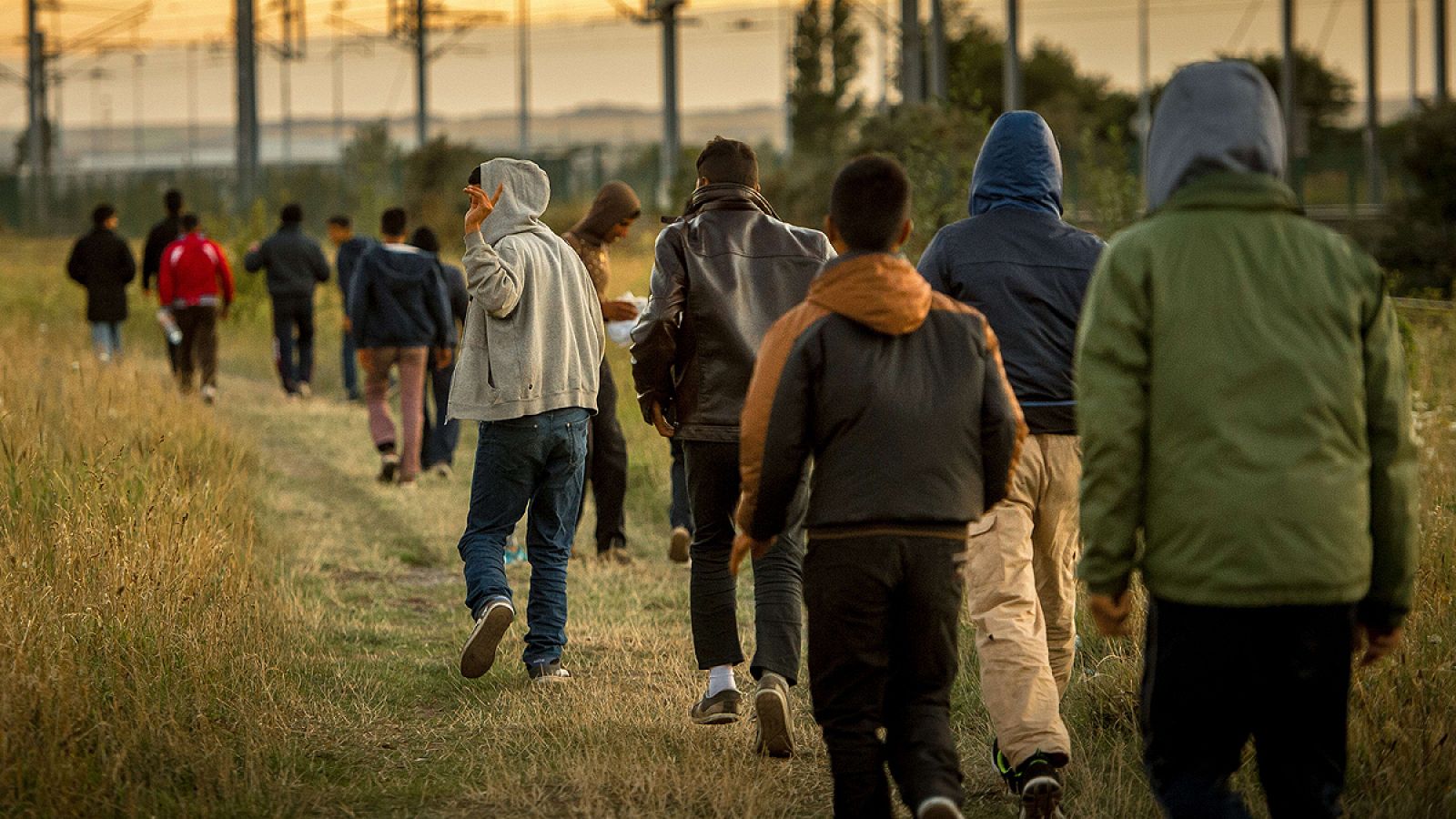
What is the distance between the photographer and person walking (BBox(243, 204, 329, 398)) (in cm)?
1691

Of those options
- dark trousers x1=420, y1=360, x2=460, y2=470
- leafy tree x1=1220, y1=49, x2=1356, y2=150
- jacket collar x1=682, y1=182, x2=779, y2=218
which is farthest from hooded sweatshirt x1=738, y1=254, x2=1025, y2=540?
leafy tree x1=1220, y1=49, x2=1356, y2=150

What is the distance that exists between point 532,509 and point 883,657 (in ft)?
8.96

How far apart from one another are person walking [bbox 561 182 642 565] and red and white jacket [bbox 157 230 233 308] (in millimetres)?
7529

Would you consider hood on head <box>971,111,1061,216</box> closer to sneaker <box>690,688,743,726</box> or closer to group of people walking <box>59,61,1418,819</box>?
group of people walking <box>59,61,1418,819</box>

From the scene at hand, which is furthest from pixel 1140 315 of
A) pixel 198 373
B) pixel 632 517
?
pixel 198 373

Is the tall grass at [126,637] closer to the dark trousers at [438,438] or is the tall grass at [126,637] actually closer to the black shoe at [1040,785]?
the black shoe at [1040,785]

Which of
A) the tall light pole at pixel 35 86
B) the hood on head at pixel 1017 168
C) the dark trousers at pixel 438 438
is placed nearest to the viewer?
the hood on head at pixel 1017 168

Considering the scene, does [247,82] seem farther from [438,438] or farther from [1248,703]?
[1248,703]

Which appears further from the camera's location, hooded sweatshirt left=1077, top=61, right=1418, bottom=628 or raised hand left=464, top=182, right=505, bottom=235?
raised hand left=464, top=182, right=505, bottom=235

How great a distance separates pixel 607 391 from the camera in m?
9.02

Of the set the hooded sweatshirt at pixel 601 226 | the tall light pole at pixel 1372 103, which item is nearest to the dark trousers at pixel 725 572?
the hooded sweatshirt at pixel 601 226

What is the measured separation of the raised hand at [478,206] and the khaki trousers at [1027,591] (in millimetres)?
2364

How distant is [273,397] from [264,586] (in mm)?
10127

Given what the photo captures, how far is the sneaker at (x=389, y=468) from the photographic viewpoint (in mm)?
12516
